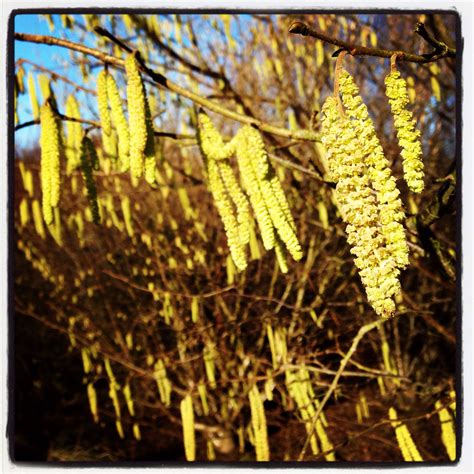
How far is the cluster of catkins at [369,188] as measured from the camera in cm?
45

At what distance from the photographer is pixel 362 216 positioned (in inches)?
18.2

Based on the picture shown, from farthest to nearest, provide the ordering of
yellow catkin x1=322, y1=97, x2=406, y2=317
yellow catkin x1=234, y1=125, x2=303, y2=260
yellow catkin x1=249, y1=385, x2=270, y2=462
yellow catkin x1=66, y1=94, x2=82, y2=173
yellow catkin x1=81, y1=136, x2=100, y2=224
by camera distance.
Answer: yellow catkin x1=249, y1=385, x2=270, y2=462 → yellow catkin x1=66, y1=94, x2=82, y2=173 → yellow catkin x1=81, y1=136, x2=100, y2=224 → yellow catkin x1=234, y1=125, x2=303, y2=260 → yellow catkin x1=322, y1=97, x2=406, y2=317

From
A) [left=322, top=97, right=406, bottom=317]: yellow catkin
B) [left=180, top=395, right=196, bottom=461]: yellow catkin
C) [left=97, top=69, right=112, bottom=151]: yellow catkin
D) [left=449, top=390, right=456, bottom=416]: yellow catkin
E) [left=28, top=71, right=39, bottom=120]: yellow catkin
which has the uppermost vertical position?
[left=28, top=71, right=39, bottom=120]: yellow catkin

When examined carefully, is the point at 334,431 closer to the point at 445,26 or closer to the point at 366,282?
the point at 445,26

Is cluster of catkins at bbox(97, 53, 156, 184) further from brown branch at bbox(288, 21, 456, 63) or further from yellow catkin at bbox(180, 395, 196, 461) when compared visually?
yellow catkin at bbox(180, 395, 196, 461)

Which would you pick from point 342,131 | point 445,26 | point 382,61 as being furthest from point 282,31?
point 342,131

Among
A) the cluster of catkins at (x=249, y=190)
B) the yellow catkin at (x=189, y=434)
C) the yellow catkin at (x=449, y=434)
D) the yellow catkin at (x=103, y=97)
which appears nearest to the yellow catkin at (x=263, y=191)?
the cluster of catkins at (x=249, y=190)

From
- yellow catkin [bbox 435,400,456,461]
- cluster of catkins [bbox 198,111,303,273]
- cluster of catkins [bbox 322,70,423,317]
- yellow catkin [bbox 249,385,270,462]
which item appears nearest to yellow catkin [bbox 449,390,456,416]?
yellow catkin [bbox 435,400,456,461]

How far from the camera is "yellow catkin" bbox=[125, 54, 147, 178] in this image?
727 mm

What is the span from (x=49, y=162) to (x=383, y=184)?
57 cm

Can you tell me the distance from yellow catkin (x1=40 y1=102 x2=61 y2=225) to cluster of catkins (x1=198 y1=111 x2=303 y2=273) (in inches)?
9.6

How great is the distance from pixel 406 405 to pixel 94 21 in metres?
2.02

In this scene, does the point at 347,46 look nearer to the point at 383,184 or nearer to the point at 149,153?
the point at 383,184

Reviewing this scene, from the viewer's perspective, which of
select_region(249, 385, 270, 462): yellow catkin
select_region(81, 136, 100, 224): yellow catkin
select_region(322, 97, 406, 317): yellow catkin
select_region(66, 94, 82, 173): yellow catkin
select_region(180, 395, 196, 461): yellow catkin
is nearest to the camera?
select_region(322, 97, 406, 317): yellow catkin
